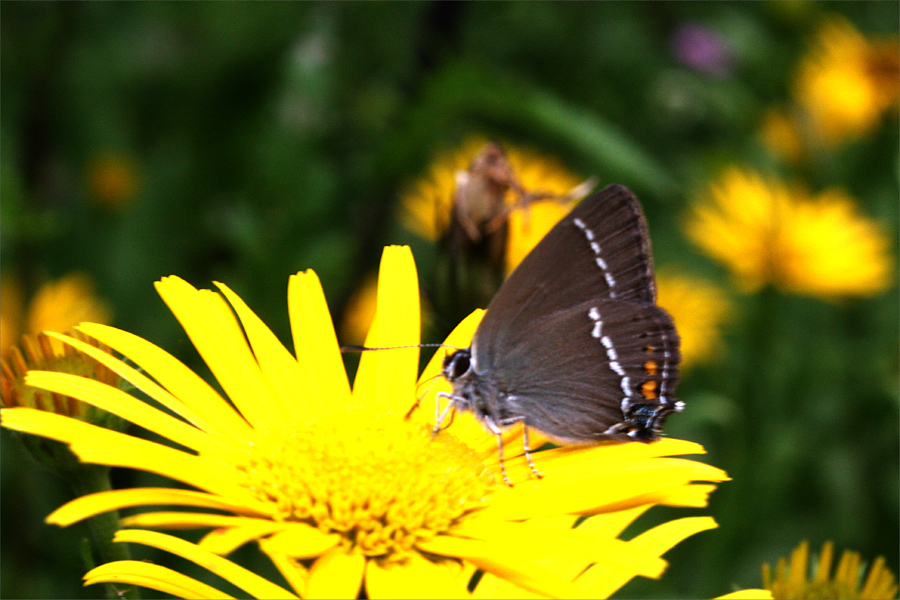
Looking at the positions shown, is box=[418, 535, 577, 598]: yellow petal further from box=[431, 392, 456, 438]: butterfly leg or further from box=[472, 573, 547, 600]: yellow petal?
box=[431, 392, 456, 438]: butterfly leg

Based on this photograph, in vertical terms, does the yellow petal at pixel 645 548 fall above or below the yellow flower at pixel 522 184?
below

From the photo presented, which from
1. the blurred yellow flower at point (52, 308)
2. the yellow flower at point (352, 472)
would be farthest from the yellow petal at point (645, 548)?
the blurred yellow flower at point (52, 308)

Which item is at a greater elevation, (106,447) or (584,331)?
(584,331)

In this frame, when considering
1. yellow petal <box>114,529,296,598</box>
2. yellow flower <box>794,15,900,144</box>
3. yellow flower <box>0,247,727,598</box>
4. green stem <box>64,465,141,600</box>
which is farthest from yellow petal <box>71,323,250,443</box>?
yellow flower <box>794,15,900,144</box>

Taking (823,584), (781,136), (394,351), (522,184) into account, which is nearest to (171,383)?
(394,351)

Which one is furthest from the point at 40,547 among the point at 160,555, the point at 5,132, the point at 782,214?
the point at 782,214

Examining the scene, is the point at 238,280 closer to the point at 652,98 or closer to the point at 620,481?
the point at 620,481

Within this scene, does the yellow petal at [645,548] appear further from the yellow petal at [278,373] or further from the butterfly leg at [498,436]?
the yellow petal at [278,373]

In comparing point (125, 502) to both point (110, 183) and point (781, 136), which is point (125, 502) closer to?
point (110, 183)
